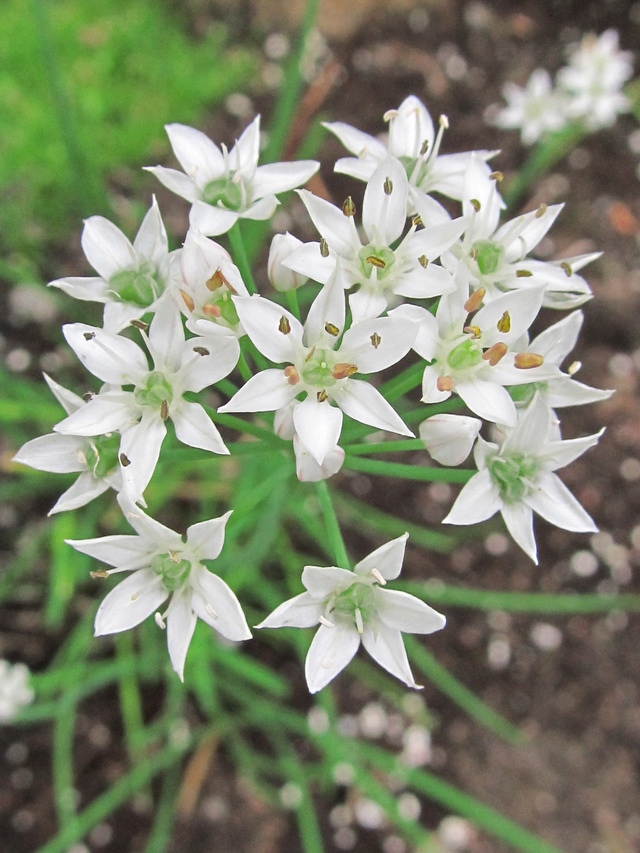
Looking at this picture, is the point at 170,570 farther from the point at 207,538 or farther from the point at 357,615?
the point at 357,615

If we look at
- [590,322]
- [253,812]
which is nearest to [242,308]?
[253,812]

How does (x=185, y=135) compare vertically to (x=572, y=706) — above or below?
above

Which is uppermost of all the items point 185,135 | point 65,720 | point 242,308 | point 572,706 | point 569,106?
point 185,135

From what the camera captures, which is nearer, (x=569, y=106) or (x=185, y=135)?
(x=185, y=135)

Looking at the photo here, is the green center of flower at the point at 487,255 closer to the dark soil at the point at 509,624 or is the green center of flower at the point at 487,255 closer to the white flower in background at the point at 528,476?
the white flower in background at the point at 528,476

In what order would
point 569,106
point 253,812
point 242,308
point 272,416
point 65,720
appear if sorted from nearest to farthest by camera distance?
point 242,308, point 272,416, point 65,720, point 253,812, point 569,106

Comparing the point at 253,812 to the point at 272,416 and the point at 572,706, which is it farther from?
the point at 272,416

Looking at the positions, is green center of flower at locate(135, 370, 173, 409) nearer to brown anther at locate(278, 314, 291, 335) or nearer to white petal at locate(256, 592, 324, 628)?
brown anther at locate(278, 314, 291, 335)

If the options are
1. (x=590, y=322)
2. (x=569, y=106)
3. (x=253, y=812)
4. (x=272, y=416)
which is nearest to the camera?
(x=272, y=416)
